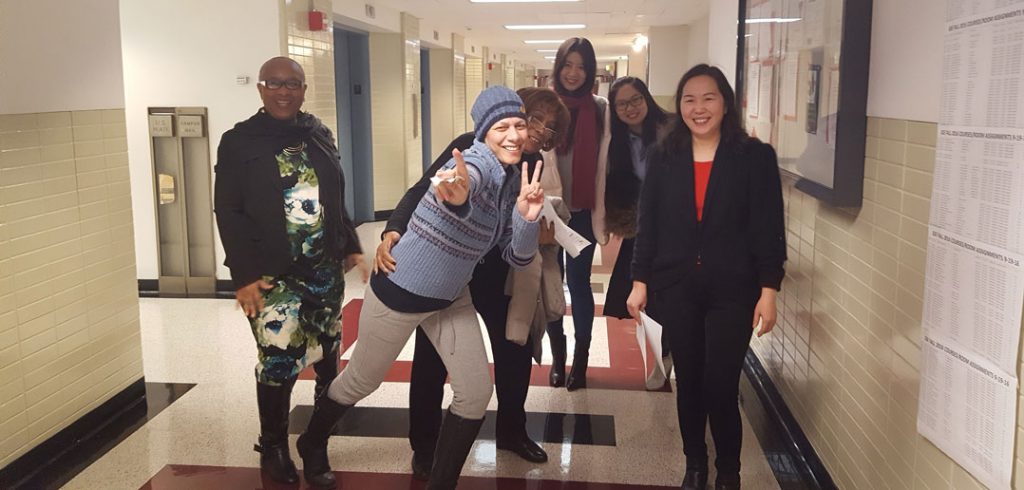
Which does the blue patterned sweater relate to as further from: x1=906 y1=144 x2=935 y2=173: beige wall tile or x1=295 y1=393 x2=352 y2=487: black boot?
x1=906 y1=144 x2=935 y2=173: beige wall tile

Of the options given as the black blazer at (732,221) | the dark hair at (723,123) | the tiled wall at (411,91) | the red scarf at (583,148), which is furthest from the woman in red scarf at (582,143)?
the tiled wall at (411,91)

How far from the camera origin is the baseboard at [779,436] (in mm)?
3049

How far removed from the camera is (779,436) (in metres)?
3.44

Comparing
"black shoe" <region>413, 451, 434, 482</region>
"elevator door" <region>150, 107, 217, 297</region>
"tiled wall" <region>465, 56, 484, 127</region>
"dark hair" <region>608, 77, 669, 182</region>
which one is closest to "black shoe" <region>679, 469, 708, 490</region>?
"black shoe" <region>413, 451, 434, 482</region>

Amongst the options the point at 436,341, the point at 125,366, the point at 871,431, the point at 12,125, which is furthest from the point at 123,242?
the point at 871,431

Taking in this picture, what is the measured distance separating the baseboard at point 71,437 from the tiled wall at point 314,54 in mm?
2883

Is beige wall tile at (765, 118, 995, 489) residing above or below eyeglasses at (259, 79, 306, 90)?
below

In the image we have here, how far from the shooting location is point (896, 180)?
2246 mm

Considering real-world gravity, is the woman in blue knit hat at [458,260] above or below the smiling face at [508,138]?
below

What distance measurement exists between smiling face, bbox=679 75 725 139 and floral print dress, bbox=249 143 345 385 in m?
1.31

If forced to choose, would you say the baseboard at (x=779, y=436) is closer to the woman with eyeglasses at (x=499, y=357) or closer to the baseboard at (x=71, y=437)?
the woman with eyeglasses at (x=499, y=357)

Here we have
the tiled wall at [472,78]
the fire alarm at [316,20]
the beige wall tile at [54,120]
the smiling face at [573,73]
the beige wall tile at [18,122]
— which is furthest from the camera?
the tiled wall at [472,78]

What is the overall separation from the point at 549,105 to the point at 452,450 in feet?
4.17

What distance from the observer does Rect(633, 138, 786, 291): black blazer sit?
2670mm
